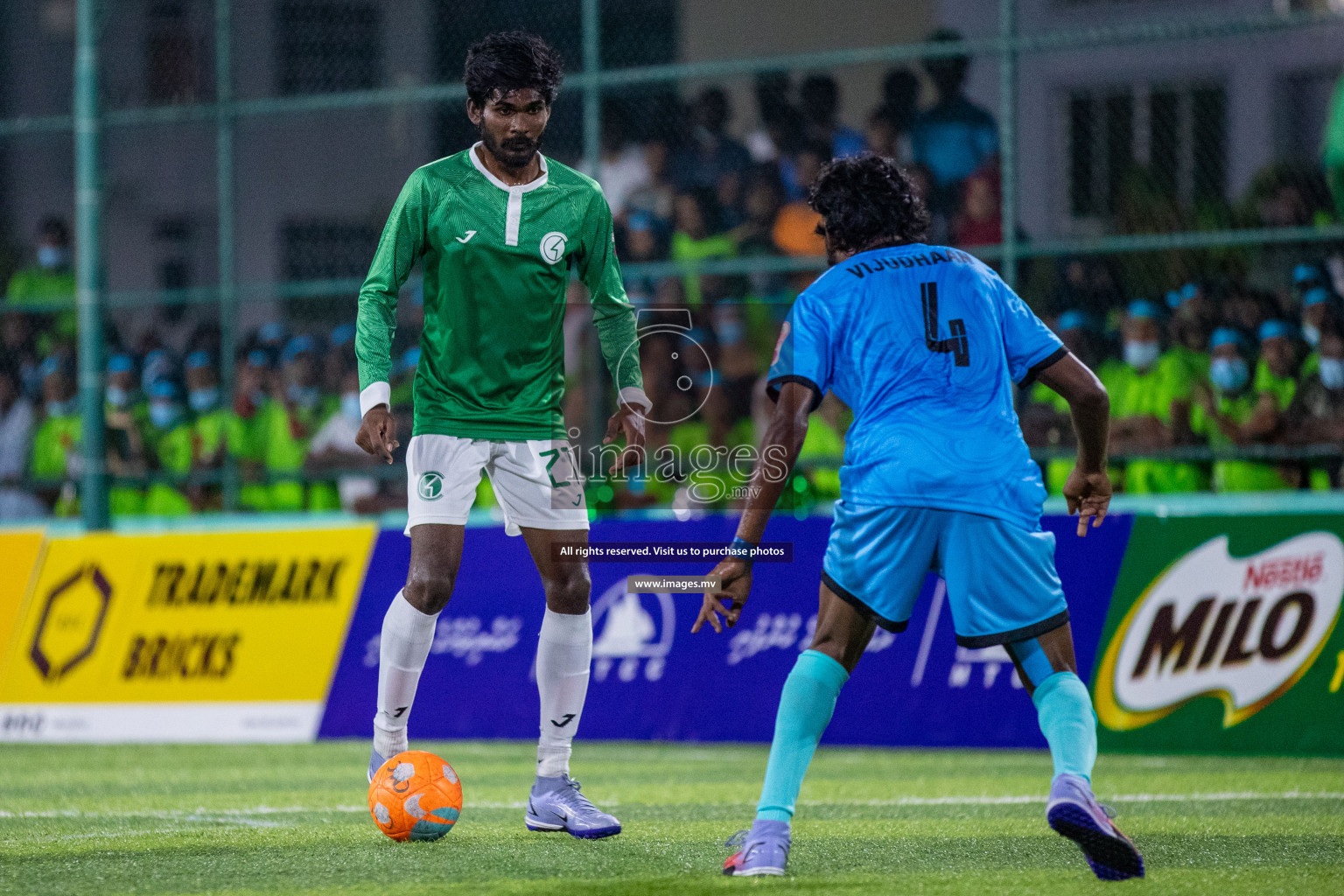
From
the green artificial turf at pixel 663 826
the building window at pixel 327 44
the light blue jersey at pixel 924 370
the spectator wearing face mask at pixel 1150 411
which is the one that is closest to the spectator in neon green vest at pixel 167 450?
the green artificial turf at pixel 663 826

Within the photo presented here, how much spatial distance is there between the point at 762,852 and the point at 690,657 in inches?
185

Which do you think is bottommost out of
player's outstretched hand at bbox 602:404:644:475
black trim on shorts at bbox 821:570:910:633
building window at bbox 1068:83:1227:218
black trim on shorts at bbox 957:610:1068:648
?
black trim on shorts at bbox 957:610:1068:648

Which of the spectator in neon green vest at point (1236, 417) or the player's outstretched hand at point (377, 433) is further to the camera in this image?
the spectator in neon green vest at point (1236, 417)

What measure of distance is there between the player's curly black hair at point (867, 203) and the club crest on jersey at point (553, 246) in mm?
1170

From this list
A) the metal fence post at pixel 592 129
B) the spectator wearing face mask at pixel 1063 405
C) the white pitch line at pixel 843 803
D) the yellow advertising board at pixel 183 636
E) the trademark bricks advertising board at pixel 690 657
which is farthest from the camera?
the metal fence post at pixel 592 129

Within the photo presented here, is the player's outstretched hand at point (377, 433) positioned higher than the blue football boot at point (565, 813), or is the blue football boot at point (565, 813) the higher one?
the player's outstretched hand at point (377, 433)

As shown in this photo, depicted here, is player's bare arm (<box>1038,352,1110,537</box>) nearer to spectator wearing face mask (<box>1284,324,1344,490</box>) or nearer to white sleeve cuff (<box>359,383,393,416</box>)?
white sleeve cuff (<box>359,383,393,416</box>)

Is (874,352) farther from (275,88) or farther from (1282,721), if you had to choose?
(275,88)

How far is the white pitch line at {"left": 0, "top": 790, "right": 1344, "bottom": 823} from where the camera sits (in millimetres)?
6410

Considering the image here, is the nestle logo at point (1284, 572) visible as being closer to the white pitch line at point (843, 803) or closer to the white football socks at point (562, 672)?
the white pitch line at point (843, 803)

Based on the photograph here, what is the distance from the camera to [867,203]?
4.74 meters

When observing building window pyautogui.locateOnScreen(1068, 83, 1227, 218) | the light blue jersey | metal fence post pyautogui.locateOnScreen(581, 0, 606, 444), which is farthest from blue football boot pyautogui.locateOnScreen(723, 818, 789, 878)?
building window pyautogui.locateOnScreen(1068, 83, 1227, 218)

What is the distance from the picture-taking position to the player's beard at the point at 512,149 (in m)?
5.60

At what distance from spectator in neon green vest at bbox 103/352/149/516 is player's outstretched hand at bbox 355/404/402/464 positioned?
6061 millimetres
